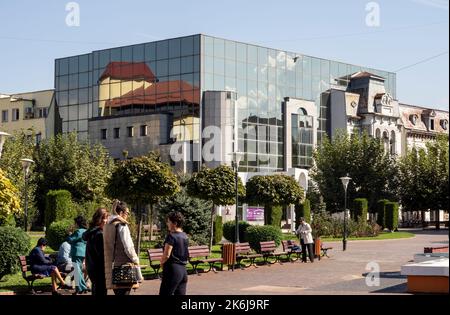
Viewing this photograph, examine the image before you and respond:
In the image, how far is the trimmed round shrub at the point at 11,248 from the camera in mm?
16656

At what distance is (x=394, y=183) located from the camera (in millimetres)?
62344

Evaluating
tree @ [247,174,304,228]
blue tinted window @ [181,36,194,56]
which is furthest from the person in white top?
blue tinted window @ [181,36,194,56]

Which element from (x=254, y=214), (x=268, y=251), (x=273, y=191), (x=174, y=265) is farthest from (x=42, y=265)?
(x=254, y=214)

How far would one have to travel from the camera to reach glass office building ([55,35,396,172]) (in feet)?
196

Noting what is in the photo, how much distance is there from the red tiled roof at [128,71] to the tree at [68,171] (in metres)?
12.0

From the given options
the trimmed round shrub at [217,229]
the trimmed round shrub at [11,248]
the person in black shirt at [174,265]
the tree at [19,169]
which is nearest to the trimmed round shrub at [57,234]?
the trimmed round shrub at [11,248]

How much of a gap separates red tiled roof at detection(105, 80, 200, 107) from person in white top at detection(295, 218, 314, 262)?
34.5 metres

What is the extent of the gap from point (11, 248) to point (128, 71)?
48346mm

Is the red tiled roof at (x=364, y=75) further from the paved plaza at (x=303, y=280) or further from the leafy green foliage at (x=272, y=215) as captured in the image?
the paved plaza at (x=303, y=280)

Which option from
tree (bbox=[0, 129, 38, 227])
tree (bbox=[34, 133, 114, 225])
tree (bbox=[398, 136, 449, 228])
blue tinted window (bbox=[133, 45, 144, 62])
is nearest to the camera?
tree (bbox=[0, 129, 38, 227])

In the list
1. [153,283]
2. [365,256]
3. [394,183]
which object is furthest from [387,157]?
[153,283]

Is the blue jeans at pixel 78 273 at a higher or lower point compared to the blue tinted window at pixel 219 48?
lower

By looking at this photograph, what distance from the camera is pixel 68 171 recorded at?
51.7 m

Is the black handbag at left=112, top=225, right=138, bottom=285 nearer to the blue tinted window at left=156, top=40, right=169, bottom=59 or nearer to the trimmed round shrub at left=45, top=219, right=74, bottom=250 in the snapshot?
the trimmed round shrub at left=45, top=219, right=74, bottom=250
